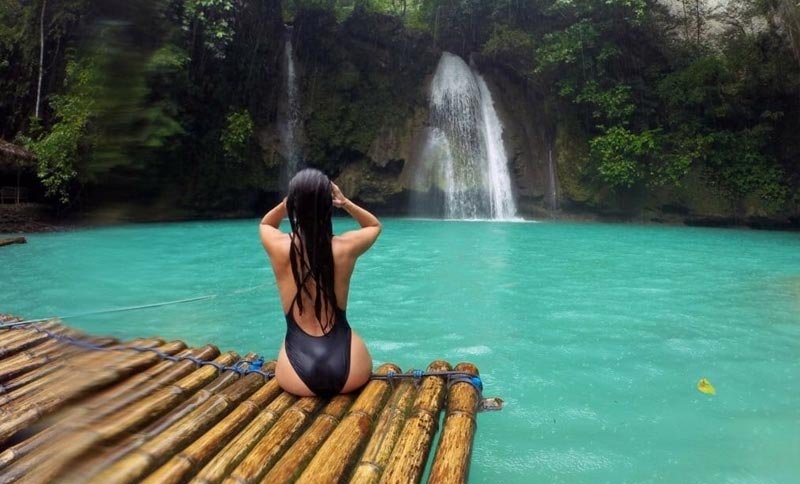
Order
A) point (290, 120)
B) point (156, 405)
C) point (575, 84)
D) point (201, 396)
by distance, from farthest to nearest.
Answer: point (290, 120) < point (575, 84) < point (201, 396) < point (156, 405)

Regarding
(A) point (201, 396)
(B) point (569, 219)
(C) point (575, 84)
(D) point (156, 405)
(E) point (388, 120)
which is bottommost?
(A) point (201, 396)

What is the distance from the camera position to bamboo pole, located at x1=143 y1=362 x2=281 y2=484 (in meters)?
1.86

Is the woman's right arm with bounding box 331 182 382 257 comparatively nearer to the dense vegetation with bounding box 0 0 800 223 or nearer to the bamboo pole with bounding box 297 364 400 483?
the bamboo pole with bounding box 297 364 400 483

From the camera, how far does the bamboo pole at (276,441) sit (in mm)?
2006

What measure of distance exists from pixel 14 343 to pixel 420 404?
269 cm

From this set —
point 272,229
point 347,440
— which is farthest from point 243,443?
point 272,229

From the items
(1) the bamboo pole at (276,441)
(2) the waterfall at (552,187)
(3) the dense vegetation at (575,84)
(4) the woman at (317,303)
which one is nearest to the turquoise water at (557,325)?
(4) the woman at (317,303)

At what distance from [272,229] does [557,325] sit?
3.67 metres

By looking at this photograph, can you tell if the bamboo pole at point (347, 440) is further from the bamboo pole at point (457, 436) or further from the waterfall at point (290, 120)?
the waterfall at point (290, 120)

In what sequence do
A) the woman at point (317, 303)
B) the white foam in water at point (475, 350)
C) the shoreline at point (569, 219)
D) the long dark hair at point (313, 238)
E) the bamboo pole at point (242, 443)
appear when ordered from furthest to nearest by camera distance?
the shoreline at point (569, 219) < the white foam in water at point (475, 350) < the woman at point (317, 303) < the long dark hair at point (313, 238) < the bamboo pole at point (242, 443)

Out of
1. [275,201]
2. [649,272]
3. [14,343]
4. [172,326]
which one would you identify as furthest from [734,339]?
[275,201]

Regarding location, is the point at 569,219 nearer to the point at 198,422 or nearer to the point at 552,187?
the point at 552,187

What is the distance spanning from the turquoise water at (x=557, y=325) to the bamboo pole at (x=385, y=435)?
24.7 inches

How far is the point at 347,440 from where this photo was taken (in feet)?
7.45
